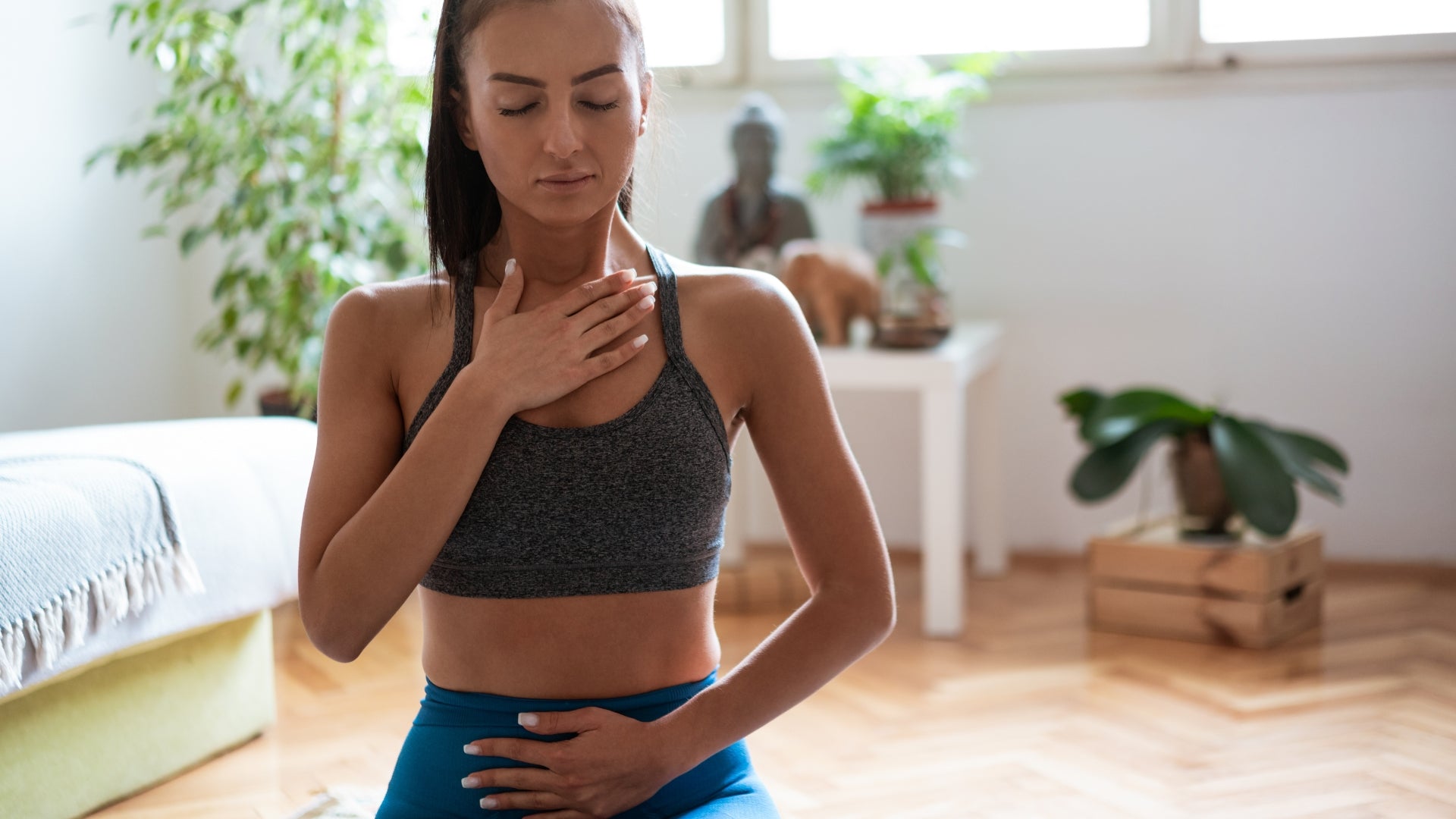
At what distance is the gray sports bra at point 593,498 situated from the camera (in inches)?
39.8

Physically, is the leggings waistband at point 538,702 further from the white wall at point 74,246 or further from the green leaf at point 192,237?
the white wall at point 74,246

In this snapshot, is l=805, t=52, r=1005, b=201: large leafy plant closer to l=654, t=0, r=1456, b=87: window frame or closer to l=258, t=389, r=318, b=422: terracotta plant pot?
l=654, t=0, r=1456, b=87: window frame

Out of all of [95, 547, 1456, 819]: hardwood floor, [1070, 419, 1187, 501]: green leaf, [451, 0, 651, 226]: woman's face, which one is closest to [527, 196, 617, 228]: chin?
[451, 0, 651, 226]: woman's face

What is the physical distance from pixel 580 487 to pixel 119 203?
2.70 m

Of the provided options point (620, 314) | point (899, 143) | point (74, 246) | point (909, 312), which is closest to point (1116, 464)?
point (909, 312)

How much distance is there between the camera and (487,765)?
3.34 feet

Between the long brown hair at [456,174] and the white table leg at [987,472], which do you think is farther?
the white table leg at [987,472]

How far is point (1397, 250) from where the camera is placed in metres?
3.06

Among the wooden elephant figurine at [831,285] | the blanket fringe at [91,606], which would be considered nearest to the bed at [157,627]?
the blanket fringe at [91,606]

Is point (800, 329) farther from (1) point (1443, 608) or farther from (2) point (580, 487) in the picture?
(1) point (1443, 608)

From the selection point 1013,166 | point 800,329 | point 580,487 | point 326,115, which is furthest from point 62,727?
point 1013,166

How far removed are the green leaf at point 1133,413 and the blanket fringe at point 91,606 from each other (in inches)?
67.8

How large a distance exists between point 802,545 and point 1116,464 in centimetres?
180

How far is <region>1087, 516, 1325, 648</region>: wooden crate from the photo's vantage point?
261 cm
